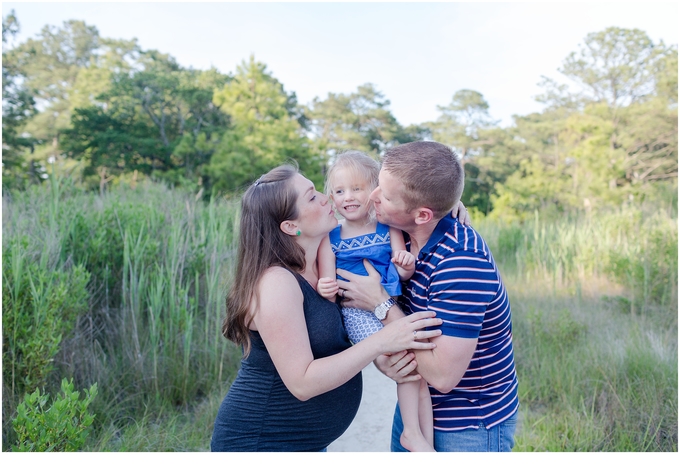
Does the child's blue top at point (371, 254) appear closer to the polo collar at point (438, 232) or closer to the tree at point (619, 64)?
the polo collar at point (438, 232)

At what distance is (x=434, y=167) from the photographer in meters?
1.70

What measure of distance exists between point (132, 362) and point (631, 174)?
23.7 metres

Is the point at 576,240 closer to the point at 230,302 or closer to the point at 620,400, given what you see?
the point at 620,400

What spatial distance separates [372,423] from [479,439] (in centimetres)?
280

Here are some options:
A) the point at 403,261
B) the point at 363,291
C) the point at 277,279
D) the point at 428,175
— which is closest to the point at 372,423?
the point at 363,291

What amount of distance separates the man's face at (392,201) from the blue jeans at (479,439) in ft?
2.40

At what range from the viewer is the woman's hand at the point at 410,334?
5.44ft

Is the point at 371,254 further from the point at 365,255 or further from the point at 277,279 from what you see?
the point at 277,279

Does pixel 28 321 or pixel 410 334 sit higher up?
pixel 410 334

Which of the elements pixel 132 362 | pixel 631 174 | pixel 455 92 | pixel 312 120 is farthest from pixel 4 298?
pixel 455 92

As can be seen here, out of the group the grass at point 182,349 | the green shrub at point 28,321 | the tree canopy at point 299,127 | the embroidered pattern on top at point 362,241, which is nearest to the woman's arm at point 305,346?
the embroidered pattern on top at point 362,241

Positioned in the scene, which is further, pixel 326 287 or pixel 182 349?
pixel 182 349

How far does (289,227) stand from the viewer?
6.33ft

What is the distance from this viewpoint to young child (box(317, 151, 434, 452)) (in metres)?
1.84
